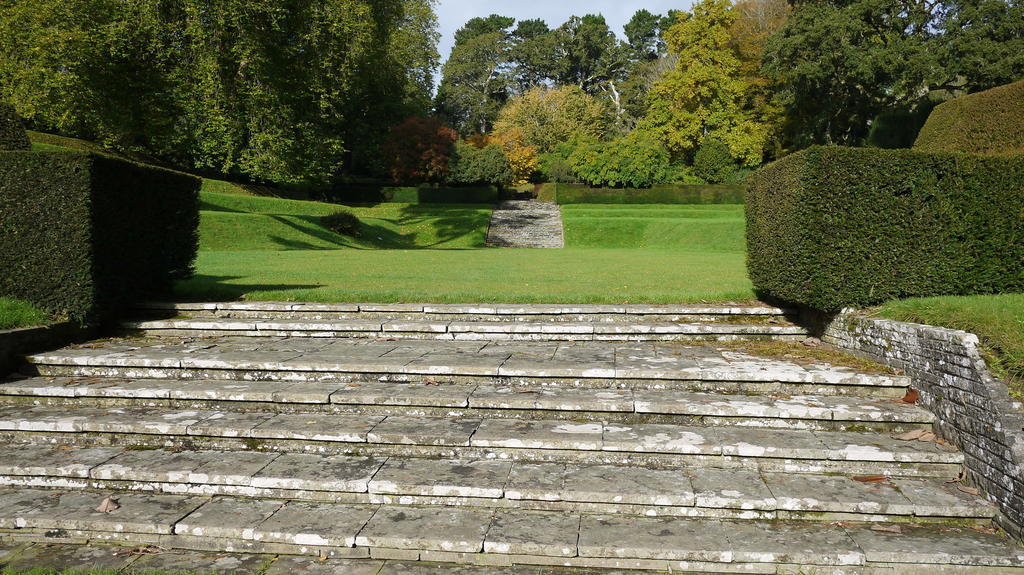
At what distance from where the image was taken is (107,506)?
374 cm

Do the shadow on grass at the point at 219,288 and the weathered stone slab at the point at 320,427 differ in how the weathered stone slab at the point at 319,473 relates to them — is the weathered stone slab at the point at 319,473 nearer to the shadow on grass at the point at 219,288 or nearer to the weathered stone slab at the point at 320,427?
the weathered stone slab at the point at 320,427

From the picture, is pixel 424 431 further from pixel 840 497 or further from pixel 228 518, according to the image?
pixel 840 497

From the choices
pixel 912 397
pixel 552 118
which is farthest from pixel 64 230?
pixel 552 118

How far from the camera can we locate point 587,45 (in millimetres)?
65688

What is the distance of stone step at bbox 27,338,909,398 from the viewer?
16.0ft

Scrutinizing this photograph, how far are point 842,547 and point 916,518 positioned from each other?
68 centimetres

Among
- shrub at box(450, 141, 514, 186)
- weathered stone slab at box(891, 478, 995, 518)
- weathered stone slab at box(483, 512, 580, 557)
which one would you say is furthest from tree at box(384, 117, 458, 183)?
weathered stone slab at box(891, 478, 995, 518)

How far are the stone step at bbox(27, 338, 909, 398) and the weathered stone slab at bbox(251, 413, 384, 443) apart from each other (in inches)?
26.6

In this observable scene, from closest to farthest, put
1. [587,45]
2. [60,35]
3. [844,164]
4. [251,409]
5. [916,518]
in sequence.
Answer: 1. [916,518]
2. [251,409]
3. [844,164]
4. [60,35]
5. [587,45]

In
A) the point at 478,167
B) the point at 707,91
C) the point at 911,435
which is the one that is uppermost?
the point at 707,91

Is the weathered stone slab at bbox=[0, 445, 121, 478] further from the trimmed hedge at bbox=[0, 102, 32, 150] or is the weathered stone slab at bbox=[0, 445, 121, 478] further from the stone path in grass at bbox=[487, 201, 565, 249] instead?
the stone path in grass at bbox=[487, 201, 565, 249]

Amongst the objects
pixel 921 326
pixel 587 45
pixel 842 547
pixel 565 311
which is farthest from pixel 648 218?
pixel 587 45

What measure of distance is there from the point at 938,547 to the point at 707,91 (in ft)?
131

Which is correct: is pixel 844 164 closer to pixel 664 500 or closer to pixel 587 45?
pixel 664 500
